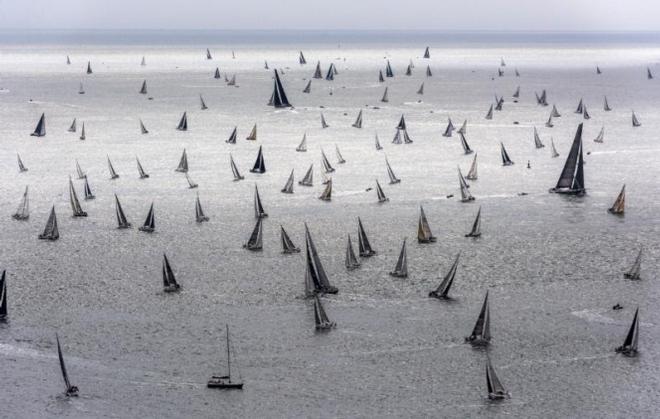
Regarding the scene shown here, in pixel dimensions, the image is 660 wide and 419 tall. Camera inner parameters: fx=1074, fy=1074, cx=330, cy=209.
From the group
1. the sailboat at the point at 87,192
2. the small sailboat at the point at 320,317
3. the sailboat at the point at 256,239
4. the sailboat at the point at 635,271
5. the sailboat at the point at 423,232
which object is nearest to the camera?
the small sailboat at the point at 320,317

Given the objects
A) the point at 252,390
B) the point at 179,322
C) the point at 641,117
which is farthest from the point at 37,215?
the point at 641,117

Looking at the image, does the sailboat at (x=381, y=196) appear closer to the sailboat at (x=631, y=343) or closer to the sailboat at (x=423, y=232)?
the sailboat at (x=423, y=232)

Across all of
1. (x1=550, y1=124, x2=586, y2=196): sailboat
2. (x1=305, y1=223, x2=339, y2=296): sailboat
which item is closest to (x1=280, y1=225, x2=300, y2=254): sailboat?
(x1=305, y1=223, x2=339, y2=296): sailboat

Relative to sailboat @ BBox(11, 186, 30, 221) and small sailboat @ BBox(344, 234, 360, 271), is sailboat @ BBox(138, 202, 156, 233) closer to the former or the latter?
sailboat @ BBox(11, 186, 30, 221)

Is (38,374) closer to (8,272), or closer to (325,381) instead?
(325,381)

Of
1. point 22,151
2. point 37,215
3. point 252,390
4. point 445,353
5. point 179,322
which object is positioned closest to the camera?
point 252,390

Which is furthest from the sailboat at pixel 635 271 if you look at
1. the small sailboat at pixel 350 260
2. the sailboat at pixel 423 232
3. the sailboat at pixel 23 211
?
the sailboat at pixel 23 211
